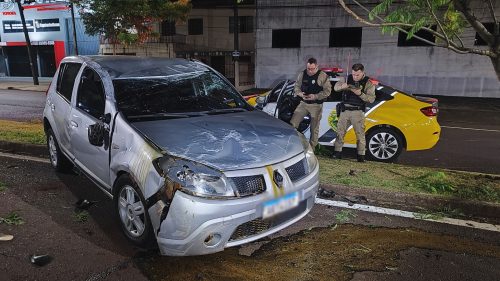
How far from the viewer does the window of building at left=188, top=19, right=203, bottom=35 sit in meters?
26.9

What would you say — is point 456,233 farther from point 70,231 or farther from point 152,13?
point 152,13

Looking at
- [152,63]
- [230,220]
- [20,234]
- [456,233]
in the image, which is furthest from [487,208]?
[20,234]

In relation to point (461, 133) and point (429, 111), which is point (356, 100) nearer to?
point (429, 111)

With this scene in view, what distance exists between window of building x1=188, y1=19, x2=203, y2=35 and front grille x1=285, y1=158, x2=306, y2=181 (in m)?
25.3

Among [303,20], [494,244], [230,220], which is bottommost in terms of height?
[494,244]

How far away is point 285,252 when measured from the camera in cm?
338

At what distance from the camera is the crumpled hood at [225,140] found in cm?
298

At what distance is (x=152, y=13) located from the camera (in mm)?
16500

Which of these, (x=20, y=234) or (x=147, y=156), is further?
(x=20, y=234)

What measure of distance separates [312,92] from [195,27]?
22.5 metres

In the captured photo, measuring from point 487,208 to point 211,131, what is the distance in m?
3.14

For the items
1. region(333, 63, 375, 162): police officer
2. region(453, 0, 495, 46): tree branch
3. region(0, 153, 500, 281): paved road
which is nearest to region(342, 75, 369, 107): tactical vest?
region(333, 63, 375, 162): police officer

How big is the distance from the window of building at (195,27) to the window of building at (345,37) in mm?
11198

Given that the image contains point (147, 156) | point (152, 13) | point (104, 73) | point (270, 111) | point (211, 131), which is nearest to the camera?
point (147, 156)
